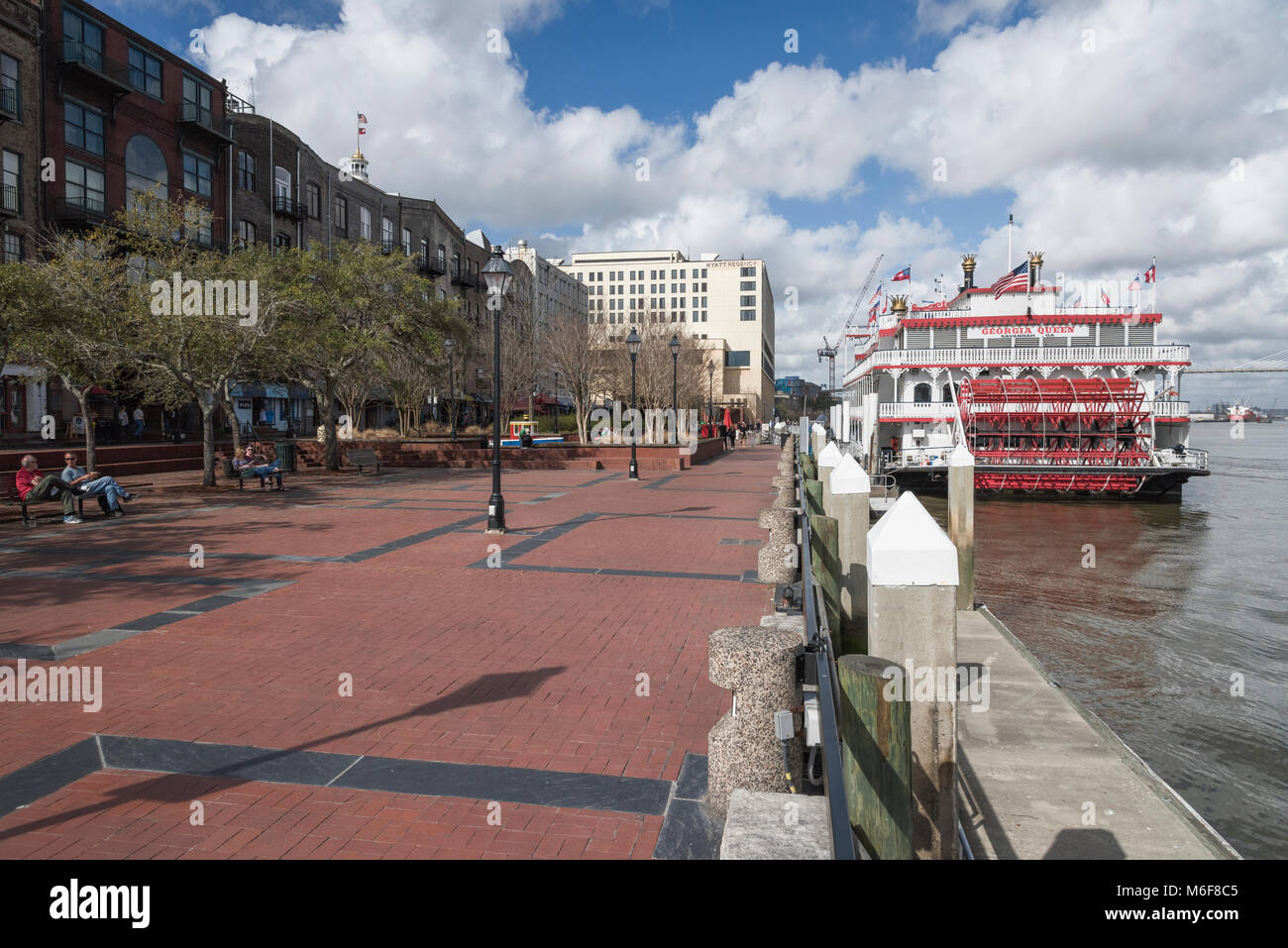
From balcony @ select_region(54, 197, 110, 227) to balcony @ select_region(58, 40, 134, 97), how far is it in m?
4.48

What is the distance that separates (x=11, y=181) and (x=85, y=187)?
2.78m

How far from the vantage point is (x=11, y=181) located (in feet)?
92.6

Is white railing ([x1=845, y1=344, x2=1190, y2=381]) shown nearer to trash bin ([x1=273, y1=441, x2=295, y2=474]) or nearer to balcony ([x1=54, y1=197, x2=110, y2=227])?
trash bin ([x1=273, y1=441, x2=295, y2=474])

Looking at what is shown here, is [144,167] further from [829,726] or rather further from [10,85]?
[829,726]

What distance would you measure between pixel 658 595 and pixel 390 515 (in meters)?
8.46

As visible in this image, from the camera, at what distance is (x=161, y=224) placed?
1983 centimetres

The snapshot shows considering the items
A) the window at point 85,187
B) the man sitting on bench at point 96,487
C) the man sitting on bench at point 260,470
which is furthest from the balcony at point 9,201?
the man sitting on bench at point 96,487

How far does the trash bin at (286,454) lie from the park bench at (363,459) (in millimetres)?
1730

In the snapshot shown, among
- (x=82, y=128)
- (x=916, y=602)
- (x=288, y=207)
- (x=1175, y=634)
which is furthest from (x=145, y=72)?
(x=916, y=602)

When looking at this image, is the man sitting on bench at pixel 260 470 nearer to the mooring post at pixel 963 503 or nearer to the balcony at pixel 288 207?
the mooring post at pixel 963 503

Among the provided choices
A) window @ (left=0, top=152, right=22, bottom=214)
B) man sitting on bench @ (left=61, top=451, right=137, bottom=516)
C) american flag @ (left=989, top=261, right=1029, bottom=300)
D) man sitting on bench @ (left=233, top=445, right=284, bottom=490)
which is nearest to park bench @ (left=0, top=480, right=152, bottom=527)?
man sitting on bench @ (left=61, top=451, right=137, bottom=516)

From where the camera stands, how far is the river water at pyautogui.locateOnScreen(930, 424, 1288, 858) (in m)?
7.31
